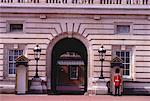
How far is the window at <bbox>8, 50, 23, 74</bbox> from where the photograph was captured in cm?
3316

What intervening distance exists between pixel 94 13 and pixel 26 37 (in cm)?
432

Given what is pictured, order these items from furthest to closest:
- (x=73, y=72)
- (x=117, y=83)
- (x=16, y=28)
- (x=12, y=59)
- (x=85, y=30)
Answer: (x=73, y=72)
(x=12, y=59)
(x=16, y=28)
(x=85, y=30)
(x=117, y=83)

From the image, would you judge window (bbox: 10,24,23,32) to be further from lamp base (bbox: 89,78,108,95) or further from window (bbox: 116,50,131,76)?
window (bbox: 116,50,131,76)

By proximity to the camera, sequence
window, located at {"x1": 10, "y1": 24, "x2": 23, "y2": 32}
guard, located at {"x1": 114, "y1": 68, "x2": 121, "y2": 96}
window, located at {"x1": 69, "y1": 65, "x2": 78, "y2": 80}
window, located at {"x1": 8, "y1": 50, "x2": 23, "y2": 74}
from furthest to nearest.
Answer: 1. window, located at {"x1": 69, "y1": 65, "x2": 78, "y2": 80}
2. window, located at {"x1": 8, "y1": 50, "x2": 23, "y2": 74}
3. window, located at {"x1": 10, "y1": 24, "x2": 23, "y2": 32}
4. guard, located at {"x1": 114, "y1": 68, "x2": 121, "y2": 96}

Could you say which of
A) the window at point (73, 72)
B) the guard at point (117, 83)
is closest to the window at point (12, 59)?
the guard at point (117, 83)

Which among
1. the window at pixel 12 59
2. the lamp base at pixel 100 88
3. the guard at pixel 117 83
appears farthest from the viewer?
the window at pixel 12 59

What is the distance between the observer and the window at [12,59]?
33156mm

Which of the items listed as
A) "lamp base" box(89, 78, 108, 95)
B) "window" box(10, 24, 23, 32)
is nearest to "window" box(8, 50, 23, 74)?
"window" box(10, 24, 23, 32)

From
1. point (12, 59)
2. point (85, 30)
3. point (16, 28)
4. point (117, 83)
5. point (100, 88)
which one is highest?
point (16, 28)

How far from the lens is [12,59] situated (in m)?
33.2

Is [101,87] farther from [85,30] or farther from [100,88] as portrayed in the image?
[85,30]

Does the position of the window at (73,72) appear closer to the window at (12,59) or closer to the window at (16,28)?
the window at (12,59)

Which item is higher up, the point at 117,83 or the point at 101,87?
the point at 117,83

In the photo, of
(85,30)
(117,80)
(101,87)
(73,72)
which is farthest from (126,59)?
(73,72)
